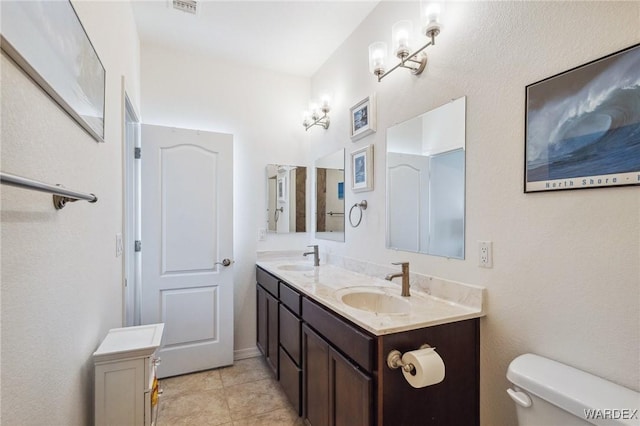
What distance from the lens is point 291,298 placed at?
2000 millimetres

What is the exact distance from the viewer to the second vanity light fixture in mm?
1490

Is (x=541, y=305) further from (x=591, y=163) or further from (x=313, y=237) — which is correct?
(x=313, y=237)

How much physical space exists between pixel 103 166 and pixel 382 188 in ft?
5.18

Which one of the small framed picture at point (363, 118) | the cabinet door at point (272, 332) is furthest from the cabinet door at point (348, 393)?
the small framed picture at point (363, 118)

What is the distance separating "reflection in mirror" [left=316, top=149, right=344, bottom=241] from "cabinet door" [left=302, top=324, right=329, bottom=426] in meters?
1.02

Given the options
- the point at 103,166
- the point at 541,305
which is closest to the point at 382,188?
the point at 541,305

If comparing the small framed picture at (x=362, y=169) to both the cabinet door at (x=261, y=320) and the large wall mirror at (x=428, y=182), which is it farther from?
the cabinet door at (x=261, y=320)

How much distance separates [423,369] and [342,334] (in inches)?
15.4

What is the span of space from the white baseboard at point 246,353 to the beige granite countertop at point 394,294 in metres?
1.13

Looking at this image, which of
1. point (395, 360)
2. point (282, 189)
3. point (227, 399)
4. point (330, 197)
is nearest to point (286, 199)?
point (282, 189)

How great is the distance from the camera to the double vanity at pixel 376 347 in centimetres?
119

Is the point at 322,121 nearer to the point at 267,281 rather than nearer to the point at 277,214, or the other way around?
the point at 277,214

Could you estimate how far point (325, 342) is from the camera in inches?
60.3

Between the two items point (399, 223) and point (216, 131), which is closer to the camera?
point (399, 223)
